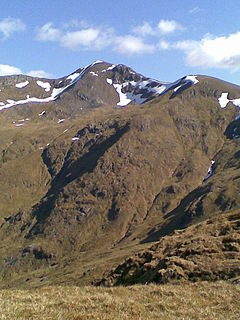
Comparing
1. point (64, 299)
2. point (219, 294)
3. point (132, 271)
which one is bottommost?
point (132, 271)

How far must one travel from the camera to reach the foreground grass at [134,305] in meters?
14.1

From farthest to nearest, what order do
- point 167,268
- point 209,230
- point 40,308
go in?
point 209,230 → point 167,268 → point 40,308

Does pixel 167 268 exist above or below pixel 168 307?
below

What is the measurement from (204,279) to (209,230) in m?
13.6

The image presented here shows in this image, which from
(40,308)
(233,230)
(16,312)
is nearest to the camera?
(16,312)

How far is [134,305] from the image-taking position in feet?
52.9

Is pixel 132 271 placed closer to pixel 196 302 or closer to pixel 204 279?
pixel 204 279

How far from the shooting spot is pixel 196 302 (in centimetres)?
1681

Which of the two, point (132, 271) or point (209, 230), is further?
point (209, 230)

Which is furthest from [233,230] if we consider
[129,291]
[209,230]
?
[129,291]

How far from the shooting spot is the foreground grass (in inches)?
555

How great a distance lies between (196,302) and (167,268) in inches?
441

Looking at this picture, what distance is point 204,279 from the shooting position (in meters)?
25.5

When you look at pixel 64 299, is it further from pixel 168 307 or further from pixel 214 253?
pixel 214 253
